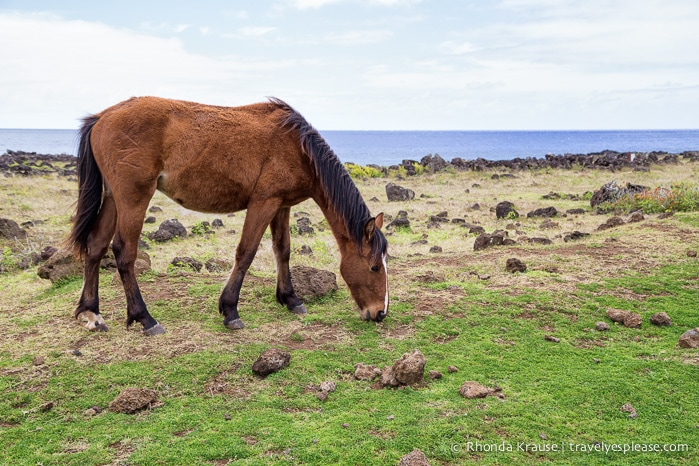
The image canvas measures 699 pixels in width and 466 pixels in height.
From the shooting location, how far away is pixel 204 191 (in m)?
6.07

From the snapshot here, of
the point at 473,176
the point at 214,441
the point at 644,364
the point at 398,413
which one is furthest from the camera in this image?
the point at 473,176

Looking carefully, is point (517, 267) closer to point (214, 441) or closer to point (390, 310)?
point (390, 310)

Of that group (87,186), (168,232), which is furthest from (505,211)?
(87,186)

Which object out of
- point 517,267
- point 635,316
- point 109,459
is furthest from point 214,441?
point 517,267

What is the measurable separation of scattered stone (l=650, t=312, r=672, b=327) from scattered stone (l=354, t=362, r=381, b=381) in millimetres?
3446

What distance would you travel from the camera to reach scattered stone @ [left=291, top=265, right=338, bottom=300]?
7160mm

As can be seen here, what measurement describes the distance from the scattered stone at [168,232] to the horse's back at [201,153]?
24.6ft

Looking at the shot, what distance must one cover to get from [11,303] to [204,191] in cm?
362

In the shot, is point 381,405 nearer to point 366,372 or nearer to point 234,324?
point 366,372

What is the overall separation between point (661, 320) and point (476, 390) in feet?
9.78

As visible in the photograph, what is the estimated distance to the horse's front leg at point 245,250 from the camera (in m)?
6.12

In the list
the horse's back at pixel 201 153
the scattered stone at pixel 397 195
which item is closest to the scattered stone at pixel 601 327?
the horse's back at pixel 201 153

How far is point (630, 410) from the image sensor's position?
4.18 meters

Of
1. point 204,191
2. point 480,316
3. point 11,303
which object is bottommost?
point 11,303
